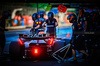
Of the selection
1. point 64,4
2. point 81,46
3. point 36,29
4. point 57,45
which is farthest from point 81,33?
point 36,29

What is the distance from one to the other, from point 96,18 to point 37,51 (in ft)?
10.7

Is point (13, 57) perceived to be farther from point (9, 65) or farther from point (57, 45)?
point (57, 45)

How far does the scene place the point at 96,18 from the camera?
772 centimetres

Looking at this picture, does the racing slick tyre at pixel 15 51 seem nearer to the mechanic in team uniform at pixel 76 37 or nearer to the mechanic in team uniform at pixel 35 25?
the mechanic in team uniform at pixel 35 25

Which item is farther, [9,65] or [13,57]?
[13,57]

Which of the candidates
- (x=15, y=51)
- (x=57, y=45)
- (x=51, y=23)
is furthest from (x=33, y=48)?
(x=51, y=23)

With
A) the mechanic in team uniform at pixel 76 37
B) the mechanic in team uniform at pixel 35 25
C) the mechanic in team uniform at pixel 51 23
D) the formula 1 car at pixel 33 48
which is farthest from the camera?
the mechanic in team uniform at pixel 51 23

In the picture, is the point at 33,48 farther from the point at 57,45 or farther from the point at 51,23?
the point at 51,23

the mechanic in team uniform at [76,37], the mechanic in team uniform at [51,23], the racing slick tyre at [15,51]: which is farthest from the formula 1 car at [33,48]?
the mechanic in team uniform at [51,23]

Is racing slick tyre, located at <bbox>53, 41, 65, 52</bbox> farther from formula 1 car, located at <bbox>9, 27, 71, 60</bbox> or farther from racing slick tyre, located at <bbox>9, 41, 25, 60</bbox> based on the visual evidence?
racing slick tyre, located at <bbox>9, 41, 25, 60</bbox>

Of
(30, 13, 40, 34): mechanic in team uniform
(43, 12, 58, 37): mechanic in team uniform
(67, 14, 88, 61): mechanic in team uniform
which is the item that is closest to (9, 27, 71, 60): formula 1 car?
(67, 14, 88, 61): mechanic in team uniform

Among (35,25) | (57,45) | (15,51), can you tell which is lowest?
(15,51)

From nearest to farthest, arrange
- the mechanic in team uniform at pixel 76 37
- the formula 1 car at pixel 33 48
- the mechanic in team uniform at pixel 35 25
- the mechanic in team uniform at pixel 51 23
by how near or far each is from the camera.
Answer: the mechanic in team uniform at pixel 76 37
the formula 1 car at pixel 33 48
the mechanic in team uniform at pixel 35 25
the mechanic in team uniform at pixel 51 23

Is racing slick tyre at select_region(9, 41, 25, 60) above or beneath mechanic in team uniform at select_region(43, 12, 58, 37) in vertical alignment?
beneath
